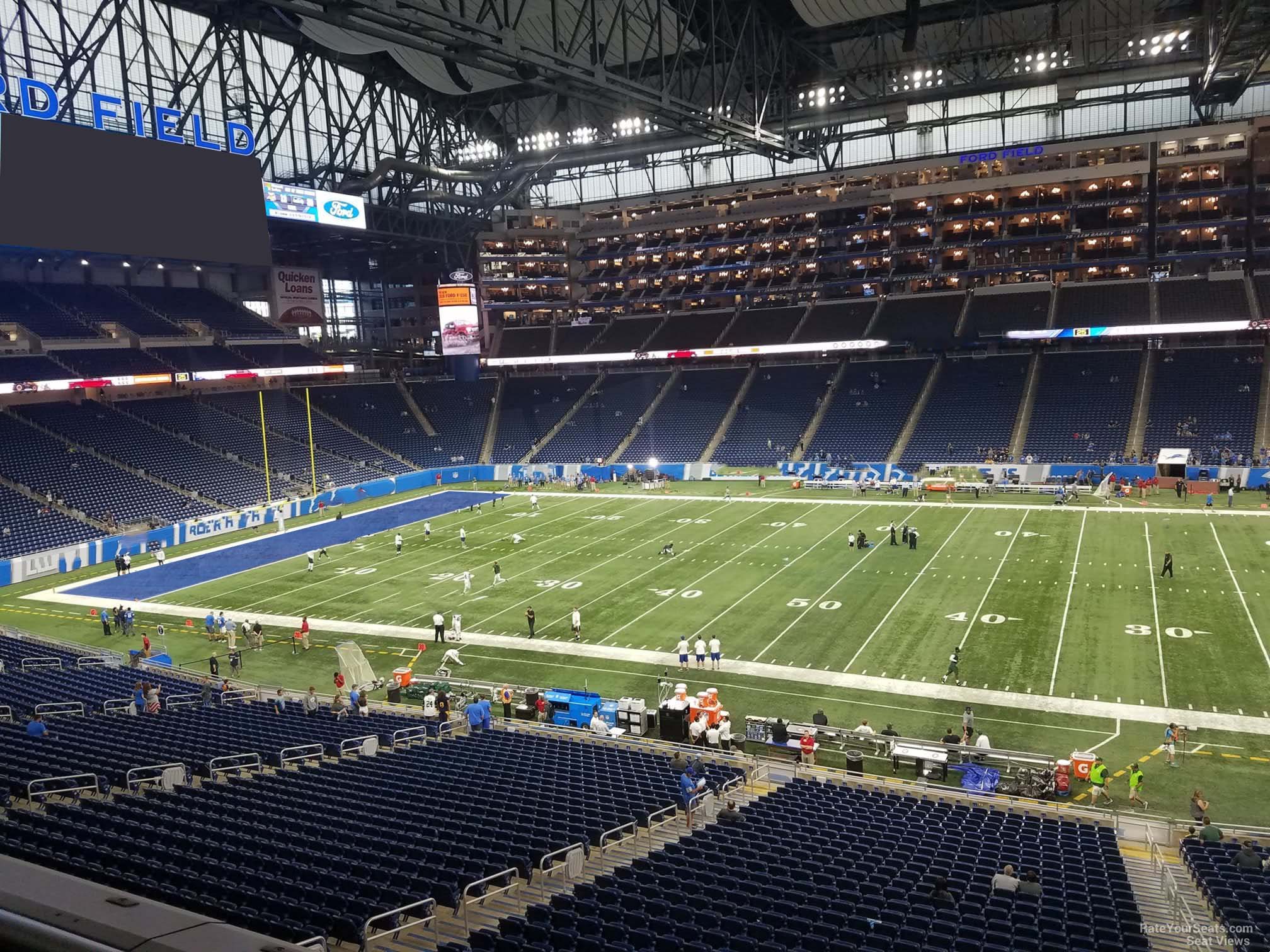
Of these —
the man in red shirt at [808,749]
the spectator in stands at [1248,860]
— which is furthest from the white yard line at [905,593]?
the spectator in stands at [1248,860]

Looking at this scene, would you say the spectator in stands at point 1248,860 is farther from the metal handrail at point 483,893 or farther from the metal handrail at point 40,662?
the metal handrail at point 40,662

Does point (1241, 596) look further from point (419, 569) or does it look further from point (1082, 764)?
point (419, 569)

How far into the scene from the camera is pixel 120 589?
128 feet

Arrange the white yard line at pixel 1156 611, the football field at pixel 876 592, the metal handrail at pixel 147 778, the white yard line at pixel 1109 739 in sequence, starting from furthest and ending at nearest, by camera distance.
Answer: the football field at pixel 876 592 < the white yard line at pixel 1156 611 < the white yard line at pixel 1109 739 < the metal handrail at pixel 147 778

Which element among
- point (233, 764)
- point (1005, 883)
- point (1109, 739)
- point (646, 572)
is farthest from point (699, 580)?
point (1005, 883)

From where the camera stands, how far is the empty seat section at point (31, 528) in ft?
139

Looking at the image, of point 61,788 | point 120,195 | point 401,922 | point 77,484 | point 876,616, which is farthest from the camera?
point 77,484

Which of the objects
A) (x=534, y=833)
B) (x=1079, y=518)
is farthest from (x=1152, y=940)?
(x=1079, y=518)

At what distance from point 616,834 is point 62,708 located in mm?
15534

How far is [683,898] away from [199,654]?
24.9 metres

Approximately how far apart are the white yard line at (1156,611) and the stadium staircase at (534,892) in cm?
1265

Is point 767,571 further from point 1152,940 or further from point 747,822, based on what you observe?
point 1152,940

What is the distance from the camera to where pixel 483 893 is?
443 inches

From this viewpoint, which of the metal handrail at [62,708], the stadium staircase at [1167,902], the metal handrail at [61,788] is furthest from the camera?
the metal handrail at [62,708]
